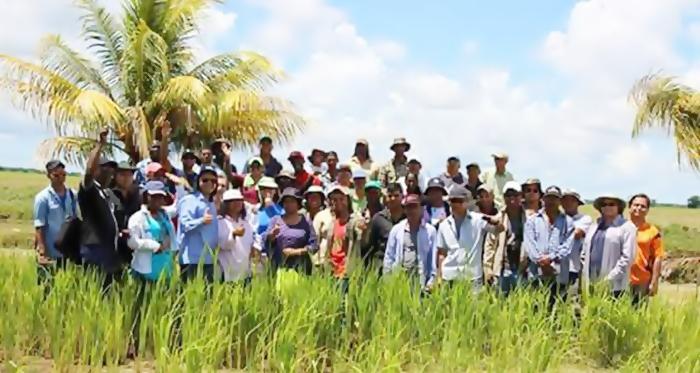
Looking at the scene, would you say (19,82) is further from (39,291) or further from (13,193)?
(13,193)

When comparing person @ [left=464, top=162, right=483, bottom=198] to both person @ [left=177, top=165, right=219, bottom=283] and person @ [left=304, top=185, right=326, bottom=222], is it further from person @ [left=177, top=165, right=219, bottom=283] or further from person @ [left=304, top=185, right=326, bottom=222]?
person @ [left=177, top=165, right=219, bottom=283]

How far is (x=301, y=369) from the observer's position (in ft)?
19.1

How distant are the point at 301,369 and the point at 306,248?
190 centimetres

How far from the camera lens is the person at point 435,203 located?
798 cm

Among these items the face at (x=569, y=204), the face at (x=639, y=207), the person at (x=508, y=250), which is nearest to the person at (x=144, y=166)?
the person at (x=508, y=250)

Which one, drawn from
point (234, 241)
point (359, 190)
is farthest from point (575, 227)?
point (234, 241)

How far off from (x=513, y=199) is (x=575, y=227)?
1.84 ft

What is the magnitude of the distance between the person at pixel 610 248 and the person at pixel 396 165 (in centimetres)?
252

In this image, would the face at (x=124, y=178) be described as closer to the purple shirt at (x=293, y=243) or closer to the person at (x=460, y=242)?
the purple shirt at (x=293, y=243)

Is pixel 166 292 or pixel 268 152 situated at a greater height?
pixel 268 152

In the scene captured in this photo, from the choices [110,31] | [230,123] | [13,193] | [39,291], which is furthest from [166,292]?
[13,193]

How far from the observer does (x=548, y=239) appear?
7613mm

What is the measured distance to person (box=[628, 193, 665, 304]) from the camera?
7449 millimetres

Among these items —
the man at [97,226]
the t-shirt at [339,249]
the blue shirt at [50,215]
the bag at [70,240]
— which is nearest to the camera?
the man at [97,226]
